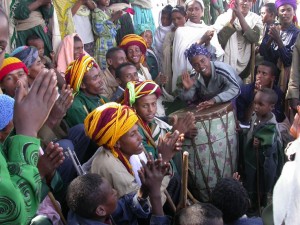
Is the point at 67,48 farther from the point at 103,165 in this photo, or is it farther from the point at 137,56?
the point at 103,165

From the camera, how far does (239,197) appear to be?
108 inches

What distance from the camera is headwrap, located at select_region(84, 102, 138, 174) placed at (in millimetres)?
2992

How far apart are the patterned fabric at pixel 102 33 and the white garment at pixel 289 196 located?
4.48 metres

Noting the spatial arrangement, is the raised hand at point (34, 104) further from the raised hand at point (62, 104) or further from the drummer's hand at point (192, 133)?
the drummer's hand at point (192, 133)

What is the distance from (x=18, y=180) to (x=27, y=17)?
389 cm

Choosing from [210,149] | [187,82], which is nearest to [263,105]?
[210,149]

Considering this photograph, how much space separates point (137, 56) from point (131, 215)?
3.27 m

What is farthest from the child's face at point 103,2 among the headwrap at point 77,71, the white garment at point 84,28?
the headwrap at point 77,71

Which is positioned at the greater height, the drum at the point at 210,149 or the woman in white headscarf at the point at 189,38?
the woman in white headscarf at the point at 189,38

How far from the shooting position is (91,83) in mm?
4098

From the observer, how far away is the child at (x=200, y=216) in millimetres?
2461

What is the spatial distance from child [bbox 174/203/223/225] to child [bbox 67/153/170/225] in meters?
0.10

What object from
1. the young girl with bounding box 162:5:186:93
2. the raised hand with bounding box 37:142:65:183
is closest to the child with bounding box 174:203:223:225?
the raised hand with bounding box 37:142:65:183

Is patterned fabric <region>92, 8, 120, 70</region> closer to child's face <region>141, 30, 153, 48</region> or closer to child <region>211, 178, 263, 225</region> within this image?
child's face <region>141, 30, 153, 48</region>
